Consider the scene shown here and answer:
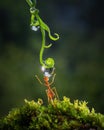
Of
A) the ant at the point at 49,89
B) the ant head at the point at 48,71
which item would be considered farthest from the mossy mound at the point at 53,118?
the ant head at the point at 48,71

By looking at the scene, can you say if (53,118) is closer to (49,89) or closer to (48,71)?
(49,89)

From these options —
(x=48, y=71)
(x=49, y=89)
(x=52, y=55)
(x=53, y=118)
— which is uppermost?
(x=52, y=55)

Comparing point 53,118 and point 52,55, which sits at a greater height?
point 52,55

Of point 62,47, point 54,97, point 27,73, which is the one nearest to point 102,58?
point 62,47

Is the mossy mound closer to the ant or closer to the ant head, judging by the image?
the ant

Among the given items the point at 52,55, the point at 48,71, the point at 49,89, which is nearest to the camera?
the point at 49,89

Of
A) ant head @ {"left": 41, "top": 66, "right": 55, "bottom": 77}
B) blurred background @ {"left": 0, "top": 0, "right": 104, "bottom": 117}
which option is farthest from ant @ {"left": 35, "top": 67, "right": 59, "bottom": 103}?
blurred background @ {"left": 0, "top": 0, "right": 104, "bottom": 117}

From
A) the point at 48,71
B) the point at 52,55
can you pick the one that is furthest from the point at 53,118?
the point at 52,55

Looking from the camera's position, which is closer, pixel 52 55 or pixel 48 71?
pixel 48 71

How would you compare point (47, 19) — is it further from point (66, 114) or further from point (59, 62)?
point (66, 114)
